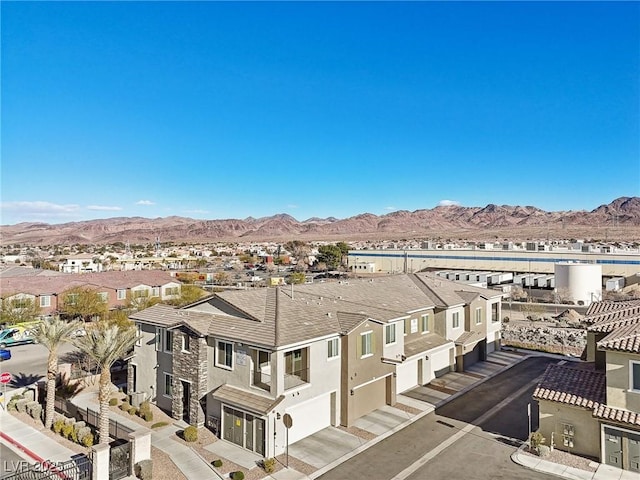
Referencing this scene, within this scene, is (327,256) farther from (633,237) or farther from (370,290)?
(633,237)

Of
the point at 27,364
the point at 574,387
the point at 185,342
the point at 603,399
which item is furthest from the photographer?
the point at 27,364

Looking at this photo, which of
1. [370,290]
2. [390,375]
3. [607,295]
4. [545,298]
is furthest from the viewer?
[545,298]

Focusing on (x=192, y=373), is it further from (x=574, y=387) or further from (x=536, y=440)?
(x=574, y=387)

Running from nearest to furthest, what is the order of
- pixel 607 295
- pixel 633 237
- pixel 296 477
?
pixel 296 477 → pixel 607 295 → pixel 633 237

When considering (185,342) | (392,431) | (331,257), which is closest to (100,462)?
(185,342)

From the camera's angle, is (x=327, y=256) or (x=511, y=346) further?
(x=327, y=256)

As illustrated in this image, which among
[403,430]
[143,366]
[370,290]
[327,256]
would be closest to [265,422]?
[403,430]

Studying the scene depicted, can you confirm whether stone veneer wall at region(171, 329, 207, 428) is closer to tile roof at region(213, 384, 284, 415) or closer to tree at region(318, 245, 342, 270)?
tile roof at region(213, 384, 284, 415)
